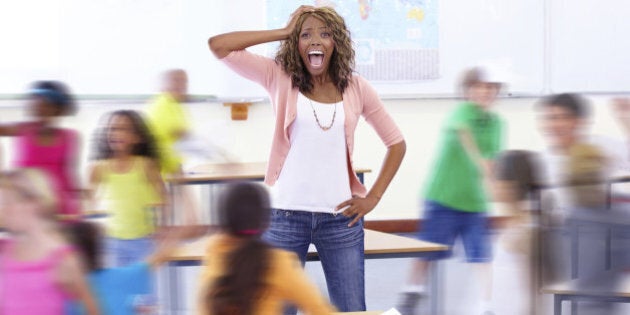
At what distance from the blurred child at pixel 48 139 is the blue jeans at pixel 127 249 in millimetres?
188

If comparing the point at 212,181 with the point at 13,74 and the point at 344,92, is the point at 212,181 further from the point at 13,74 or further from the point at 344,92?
the point at 344,92

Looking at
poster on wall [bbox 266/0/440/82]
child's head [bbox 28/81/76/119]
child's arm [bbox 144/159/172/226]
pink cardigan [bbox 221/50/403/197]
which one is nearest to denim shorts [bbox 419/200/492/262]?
child's arm [bbox 144/159/172/226]

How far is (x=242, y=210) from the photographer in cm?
158

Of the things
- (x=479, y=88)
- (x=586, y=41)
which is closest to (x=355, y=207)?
(x=479, y=88)

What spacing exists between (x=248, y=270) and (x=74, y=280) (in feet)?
1.47

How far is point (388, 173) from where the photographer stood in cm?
247

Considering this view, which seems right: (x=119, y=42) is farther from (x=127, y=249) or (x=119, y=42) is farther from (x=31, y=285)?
(x=31, y=285)

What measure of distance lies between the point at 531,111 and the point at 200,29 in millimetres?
2612

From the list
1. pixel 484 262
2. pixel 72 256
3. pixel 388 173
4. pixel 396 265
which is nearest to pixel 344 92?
pixel 388 173

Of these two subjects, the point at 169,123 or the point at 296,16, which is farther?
the point at 169,123

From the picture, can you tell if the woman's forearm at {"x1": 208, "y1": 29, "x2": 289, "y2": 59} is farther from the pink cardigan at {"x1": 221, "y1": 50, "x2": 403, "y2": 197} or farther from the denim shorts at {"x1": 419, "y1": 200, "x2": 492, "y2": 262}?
the denim shorts at {"x1": 419, "y1": 200, "x2": 492, "y2": 262}

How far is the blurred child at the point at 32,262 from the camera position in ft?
5.71

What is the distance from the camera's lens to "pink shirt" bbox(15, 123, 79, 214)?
293cm

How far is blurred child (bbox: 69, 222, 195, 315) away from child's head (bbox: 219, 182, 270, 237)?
1.59 ft
